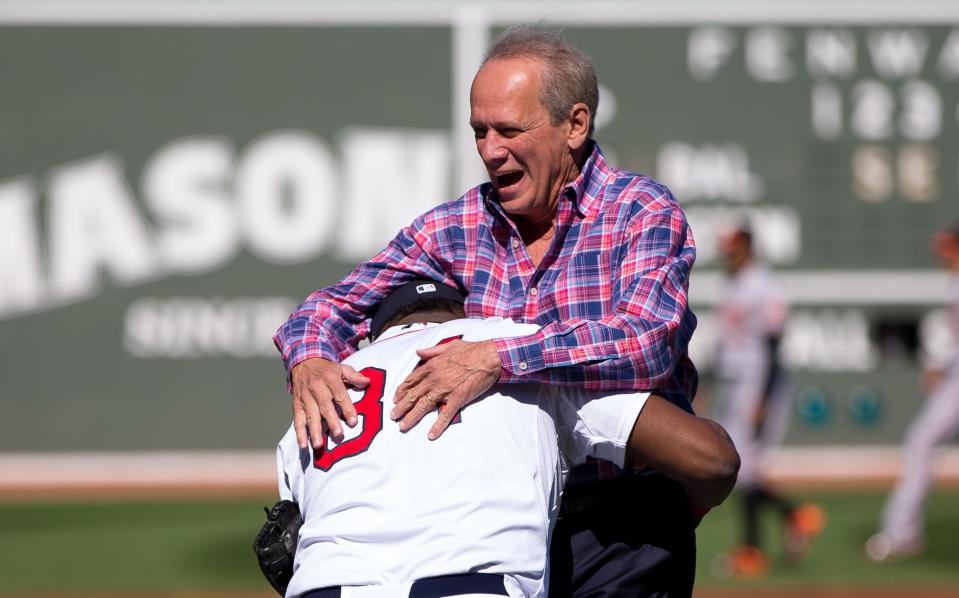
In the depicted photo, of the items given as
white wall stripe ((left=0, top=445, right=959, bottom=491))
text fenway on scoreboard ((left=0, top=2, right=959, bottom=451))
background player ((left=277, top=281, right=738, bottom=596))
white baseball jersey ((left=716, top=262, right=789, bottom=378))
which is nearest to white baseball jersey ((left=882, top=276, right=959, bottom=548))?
white baseball jersey ((left=716, top=262, right=789, bottom=378))

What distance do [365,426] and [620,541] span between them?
703 millimetres

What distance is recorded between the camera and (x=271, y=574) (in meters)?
2.35

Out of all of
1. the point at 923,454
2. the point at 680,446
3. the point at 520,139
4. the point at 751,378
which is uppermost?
the point at 520,139

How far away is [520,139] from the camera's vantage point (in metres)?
2.58

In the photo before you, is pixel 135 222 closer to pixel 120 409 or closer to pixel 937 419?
pixel 120 409

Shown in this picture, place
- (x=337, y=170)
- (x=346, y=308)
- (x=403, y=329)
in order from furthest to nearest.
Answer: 1. (x=337, y=170)
2. (x=346, y=308)
3. (x=403, y=329)

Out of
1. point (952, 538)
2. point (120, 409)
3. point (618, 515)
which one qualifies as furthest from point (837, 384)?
point (618, 515)

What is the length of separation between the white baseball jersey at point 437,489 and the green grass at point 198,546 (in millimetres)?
5107

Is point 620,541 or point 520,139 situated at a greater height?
point 520,139

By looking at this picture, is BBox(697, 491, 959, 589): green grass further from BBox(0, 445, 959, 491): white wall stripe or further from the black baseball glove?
the black baseball glove

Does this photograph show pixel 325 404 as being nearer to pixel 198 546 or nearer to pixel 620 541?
pixel 620 541

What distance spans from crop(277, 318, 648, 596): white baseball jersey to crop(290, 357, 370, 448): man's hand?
22 mm

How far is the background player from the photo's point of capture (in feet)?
6.59
